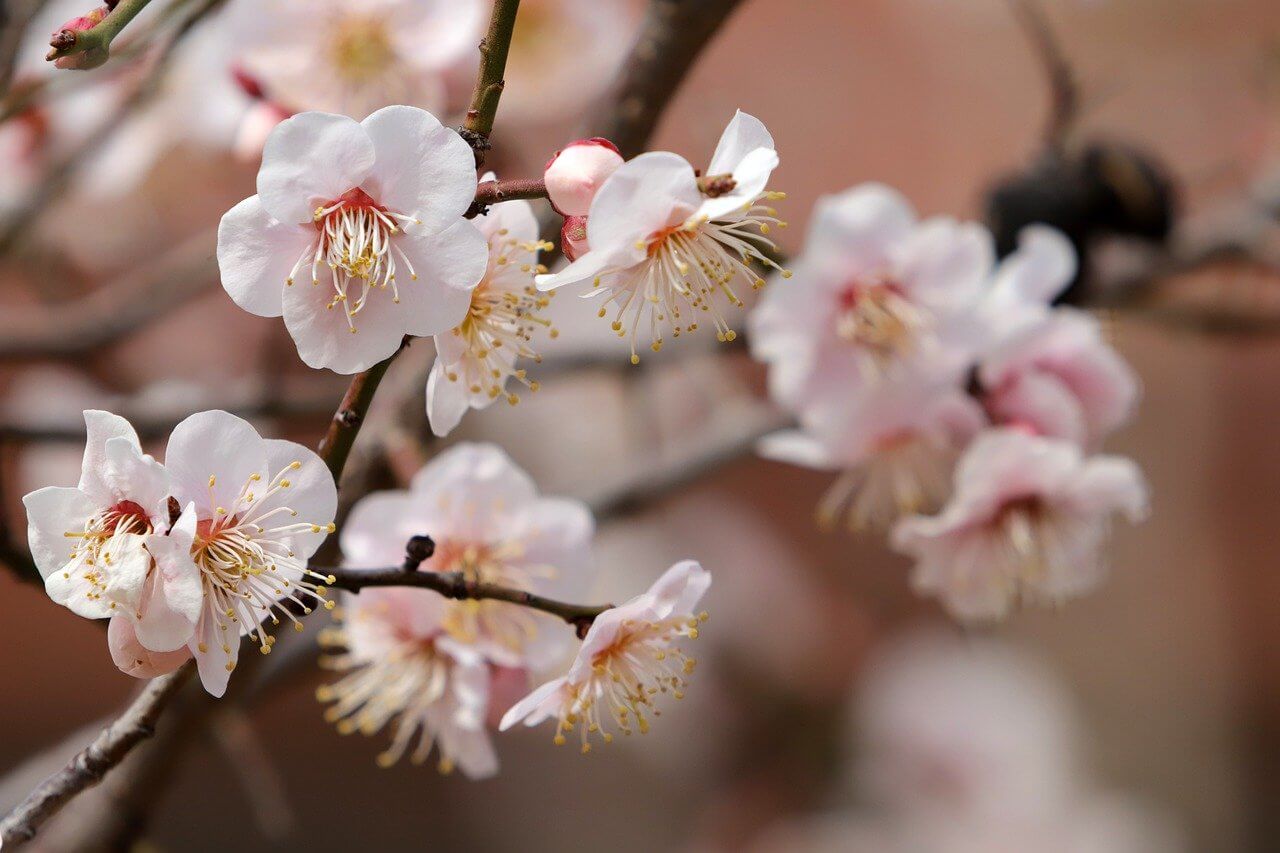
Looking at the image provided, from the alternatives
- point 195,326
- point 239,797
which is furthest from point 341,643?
point 239,797

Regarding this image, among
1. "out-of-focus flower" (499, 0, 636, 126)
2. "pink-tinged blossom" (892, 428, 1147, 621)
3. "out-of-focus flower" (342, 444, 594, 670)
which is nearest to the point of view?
"out-of-focus flower" (342, 444, 594, 670)

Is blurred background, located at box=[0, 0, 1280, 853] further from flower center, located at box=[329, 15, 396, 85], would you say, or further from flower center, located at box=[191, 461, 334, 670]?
flower center, located at box=[191, 461, 334, 670]

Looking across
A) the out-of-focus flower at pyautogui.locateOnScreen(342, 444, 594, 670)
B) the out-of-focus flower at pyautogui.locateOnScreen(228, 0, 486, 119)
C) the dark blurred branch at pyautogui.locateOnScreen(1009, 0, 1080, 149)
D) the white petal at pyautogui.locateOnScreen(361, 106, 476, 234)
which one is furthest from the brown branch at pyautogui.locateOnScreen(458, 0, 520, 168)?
the dark blurred branch at pyautogui.locateOnScreen(1009, 0, 1080, 149)

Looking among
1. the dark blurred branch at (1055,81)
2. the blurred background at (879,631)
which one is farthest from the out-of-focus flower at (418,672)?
the blurred background at (879,631)

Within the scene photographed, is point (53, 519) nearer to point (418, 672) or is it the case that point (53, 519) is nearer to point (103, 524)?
point (103, 524)

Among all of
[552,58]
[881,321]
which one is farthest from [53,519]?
[552,58]
